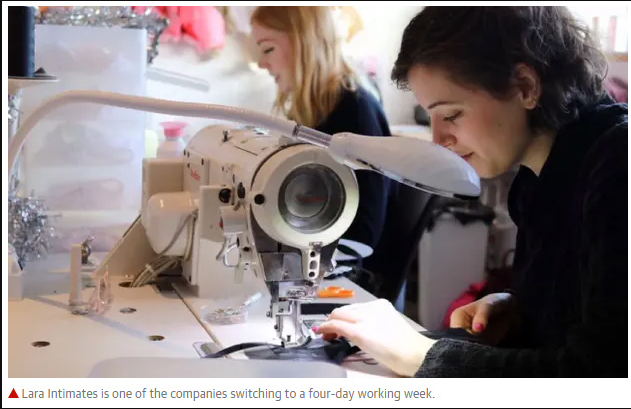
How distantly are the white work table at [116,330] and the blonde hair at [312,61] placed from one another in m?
0.51

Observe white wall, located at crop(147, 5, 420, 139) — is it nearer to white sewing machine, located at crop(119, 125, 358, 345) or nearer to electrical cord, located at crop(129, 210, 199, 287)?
electrical cord, located at crop(129, 210, 199, 287)

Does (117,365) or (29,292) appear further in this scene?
(29,292)

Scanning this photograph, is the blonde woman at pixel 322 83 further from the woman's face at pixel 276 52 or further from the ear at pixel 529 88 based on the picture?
the ear at pixel 529 88

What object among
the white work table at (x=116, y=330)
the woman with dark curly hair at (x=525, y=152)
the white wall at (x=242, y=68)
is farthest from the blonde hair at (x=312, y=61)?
the woman with dark curly hair at (x=525, y=152)

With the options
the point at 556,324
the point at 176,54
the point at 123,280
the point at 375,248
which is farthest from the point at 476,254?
the point at 556,324

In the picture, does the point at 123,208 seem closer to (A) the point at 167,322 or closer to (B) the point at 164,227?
(B) the point at 164,227

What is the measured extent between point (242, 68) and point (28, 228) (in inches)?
39.6

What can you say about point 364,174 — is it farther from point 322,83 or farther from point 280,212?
point 280,212

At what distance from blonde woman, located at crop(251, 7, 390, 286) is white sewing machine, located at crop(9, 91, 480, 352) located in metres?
0.42

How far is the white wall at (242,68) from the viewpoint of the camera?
238 centimetres

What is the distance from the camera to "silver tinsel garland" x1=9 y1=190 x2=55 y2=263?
1.57m

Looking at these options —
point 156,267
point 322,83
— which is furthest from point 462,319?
point 322,83

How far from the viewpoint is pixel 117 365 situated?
112 cm

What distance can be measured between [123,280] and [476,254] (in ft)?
4.60
